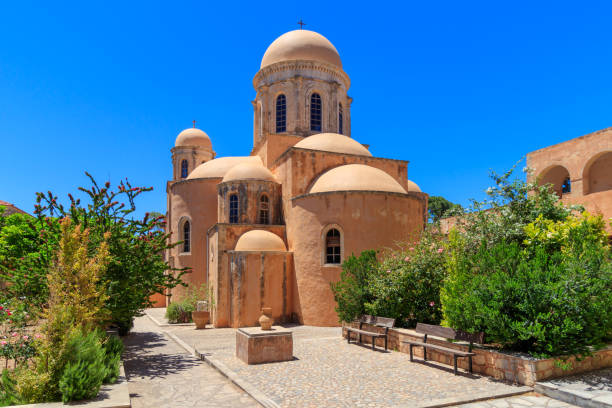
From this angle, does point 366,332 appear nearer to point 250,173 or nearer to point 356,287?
point 356,287

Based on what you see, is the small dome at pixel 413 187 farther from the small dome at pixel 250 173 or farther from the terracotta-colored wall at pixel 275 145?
the small dome at pixel 250 173

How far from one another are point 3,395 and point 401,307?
8.29 m

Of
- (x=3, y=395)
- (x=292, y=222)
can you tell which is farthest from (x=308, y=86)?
(x=3, y=395)

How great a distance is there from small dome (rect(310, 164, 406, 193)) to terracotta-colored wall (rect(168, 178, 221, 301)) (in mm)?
6766

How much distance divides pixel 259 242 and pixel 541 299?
35.4ft

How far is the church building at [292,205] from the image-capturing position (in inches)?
613

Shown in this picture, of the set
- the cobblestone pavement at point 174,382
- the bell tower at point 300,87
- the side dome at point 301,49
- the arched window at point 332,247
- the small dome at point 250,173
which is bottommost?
the cobblestone pavement at point 174,382

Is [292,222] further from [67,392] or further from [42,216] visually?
[67,392]

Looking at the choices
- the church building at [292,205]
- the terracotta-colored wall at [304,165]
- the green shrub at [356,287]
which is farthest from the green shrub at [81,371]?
the terracotta-colored wall at [304,165]

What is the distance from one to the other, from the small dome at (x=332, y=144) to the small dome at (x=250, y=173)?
1985 mm

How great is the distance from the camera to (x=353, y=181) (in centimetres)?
1586

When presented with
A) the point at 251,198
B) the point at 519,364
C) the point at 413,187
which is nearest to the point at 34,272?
the point at 519,364

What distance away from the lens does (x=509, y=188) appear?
33.4ft

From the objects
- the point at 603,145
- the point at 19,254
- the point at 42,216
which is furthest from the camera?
the point at 603,145
